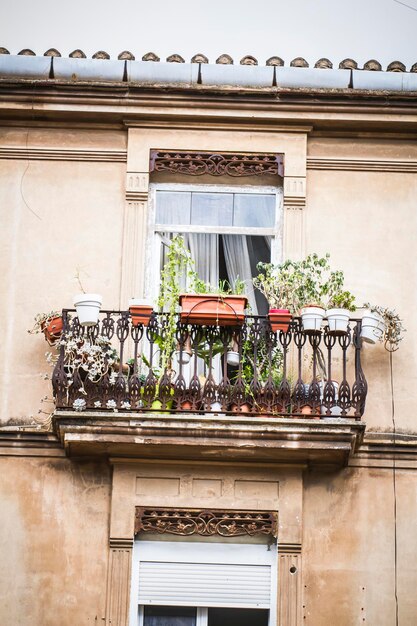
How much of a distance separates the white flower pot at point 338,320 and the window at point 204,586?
88.6 inches

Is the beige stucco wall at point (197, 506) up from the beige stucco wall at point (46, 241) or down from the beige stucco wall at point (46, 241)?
down

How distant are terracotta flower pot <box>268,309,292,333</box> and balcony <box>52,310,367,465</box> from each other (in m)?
0.10

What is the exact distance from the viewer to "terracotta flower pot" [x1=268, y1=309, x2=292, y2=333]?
1466cm

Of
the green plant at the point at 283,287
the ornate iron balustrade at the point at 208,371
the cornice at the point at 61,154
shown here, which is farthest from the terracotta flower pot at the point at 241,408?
the cornice at the point at 61,154

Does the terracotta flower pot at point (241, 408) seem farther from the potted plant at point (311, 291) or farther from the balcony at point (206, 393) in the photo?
the potted plant at point (311, 291)

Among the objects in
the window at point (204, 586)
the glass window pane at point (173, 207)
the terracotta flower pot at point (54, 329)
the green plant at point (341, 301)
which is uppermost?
the glass window pane at point (173, 207)

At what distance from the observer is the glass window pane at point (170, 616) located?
14.3m

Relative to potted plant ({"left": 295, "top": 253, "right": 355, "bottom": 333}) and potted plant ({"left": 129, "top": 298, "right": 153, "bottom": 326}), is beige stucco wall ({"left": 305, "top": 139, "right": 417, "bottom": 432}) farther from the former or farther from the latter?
potted plant ({"left": 129, "top": 298, "right": 153, "bottom": 326})

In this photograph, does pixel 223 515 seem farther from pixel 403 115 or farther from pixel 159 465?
pixel 403 115

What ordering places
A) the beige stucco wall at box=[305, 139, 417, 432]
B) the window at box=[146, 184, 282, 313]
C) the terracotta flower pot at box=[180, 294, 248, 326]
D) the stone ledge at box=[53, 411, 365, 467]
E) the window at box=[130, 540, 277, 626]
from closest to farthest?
the stone ledge at box=[53, 411, 365, 467], the window at box=[130, 540, 277, 626], the terracotta flower pot at box=[180, 294, 248, 326], the beige stucco wall at box=[305, 139, 417, 432], the window at box=[146, 184, 282, 313]

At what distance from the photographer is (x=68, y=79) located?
15969 mm

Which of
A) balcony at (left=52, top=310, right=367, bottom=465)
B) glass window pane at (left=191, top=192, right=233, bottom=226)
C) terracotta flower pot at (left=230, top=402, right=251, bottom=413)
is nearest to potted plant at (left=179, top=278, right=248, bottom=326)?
balcony at (left=52, top=310, right=367, bottom=465)

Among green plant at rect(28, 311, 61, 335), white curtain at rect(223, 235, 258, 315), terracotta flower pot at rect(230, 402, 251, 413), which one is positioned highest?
white curtain at rect(223, 235, 258, 315)

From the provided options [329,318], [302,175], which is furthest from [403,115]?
[329,318]
